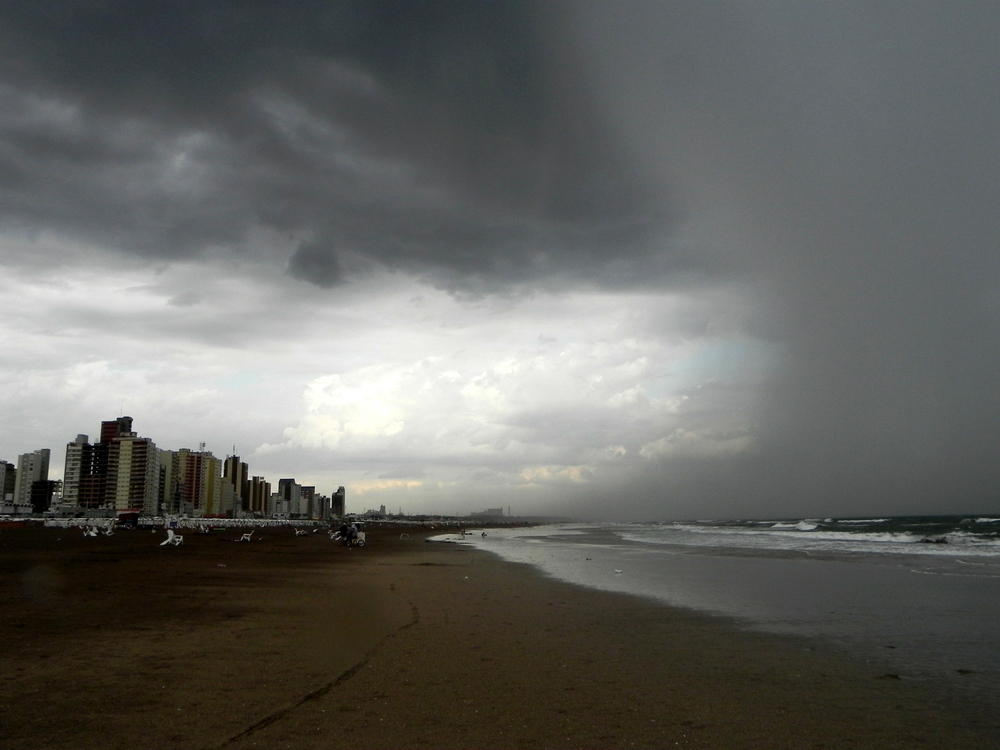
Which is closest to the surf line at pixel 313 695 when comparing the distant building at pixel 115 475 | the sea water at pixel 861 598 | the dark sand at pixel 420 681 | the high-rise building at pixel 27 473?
the dark sand at pixel 420 681

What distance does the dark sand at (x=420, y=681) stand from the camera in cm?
708

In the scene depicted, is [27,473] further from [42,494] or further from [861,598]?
[861,598]

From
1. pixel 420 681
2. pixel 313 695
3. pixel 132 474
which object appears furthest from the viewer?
pixel 132 474

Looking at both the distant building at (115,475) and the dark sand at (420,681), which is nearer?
the dark sand at (420,681)

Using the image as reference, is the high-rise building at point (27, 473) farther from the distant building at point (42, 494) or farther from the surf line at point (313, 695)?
the surf line at point (313, 695)

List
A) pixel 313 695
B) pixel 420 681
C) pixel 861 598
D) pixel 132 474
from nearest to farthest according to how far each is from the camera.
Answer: pixel 313 695, pixel 420 681, pixel 861 598, pixel 132 474

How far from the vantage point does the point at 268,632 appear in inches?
485

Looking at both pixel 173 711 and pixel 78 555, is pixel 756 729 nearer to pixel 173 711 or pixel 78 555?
pixel 173 711

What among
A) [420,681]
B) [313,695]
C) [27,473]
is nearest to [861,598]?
[420,681]

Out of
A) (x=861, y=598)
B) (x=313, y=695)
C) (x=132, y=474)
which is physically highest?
(x=132, y=474)

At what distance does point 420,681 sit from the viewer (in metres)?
9.18

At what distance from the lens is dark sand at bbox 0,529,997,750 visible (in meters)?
7.08

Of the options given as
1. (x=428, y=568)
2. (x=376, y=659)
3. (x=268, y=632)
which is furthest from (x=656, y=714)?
(x=428, y=568)

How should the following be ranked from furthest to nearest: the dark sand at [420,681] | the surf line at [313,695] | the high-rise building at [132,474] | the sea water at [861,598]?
1. the high-rise building at [132,474]
2. the sea water at [861,598]
3. the dark sand at [420,681]
4. the surf line at [313,695]
